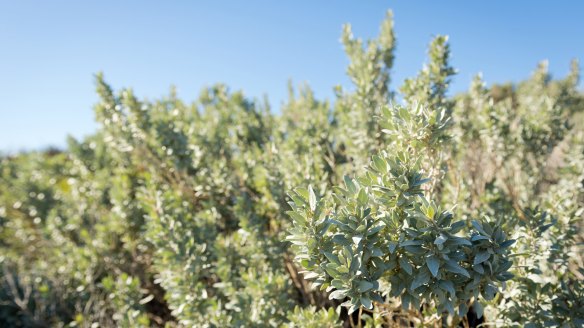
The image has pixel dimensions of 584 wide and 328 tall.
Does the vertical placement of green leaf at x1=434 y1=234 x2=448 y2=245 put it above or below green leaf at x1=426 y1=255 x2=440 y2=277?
above

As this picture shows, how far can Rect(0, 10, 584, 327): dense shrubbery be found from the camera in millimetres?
1642

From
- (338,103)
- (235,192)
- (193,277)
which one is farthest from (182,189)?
(338,103)

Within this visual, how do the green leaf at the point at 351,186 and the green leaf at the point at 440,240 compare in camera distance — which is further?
the green leaf at the point at 351,186

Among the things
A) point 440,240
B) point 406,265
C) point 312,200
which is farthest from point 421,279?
point 312,200

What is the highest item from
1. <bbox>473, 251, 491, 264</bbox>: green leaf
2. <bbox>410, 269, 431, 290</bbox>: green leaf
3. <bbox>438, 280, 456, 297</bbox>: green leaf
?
<bbox>473, 251, 491, 264</bbox>: green leaf

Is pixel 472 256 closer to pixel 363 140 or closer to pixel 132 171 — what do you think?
pixel 363 140

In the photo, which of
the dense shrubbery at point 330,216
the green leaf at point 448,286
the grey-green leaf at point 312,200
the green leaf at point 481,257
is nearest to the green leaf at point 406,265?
the dense shrubbery at point 330,216

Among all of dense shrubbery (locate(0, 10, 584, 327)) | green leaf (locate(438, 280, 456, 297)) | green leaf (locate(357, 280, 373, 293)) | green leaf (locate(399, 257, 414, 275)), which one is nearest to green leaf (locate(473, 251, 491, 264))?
dense shrubbery (locate(0, 10, 584, 327))

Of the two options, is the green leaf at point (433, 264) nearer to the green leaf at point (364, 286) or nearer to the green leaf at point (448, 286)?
the green leaf at point (448, 286)

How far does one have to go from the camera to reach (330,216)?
167 centimetres

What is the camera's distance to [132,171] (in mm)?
5867

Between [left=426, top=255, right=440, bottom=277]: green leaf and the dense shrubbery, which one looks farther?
the dense shrubbery

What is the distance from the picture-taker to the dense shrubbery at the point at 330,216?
1.64 meters

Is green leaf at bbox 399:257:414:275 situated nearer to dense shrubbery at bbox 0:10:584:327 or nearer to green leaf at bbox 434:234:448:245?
dense shrubbery at bbox 0:10:584:327
